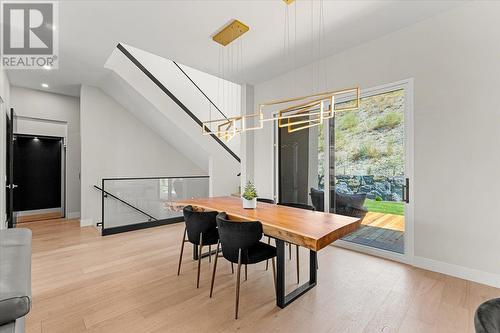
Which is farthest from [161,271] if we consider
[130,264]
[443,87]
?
[443,87]

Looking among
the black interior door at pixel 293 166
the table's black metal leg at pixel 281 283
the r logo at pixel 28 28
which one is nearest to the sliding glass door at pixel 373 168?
the black interior door at pixel 293 166

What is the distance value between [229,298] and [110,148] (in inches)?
186

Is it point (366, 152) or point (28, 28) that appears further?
point (366, 152)

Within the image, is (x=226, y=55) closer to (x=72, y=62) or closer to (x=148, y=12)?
(x=148, y=12)

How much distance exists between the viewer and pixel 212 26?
299 centimetres

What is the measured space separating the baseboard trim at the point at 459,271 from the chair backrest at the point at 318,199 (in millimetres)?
1393

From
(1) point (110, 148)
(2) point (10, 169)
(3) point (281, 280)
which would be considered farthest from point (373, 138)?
(2) point (10, 169)

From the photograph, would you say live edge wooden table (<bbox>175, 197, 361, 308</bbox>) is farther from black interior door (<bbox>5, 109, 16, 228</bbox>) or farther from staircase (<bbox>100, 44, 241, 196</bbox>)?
black interior door (<bbox>5, 109, 16, 228</bbox>)

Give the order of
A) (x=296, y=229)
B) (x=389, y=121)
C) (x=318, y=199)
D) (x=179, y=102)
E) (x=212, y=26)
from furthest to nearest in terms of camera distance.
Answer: (x=179, y=102), (x=318, y=199), (x=389, y=121), (x=212, y=26), (x=296, y=229)

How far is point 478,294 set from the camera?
7.80ft

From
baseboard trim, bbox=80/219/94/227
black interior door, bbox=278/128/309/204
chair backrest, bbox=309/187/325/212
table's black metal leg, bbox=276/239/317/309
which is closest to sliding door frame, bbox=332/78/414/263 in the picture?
chair backrest, bbox=309/187/325/212

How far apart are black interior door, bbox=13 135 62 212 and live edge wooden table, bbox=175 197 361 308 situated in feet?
18.8

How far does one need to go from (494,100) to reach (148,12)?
3.89m

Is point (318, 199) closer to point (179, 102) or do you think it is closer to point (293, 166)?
point (293, 166)
